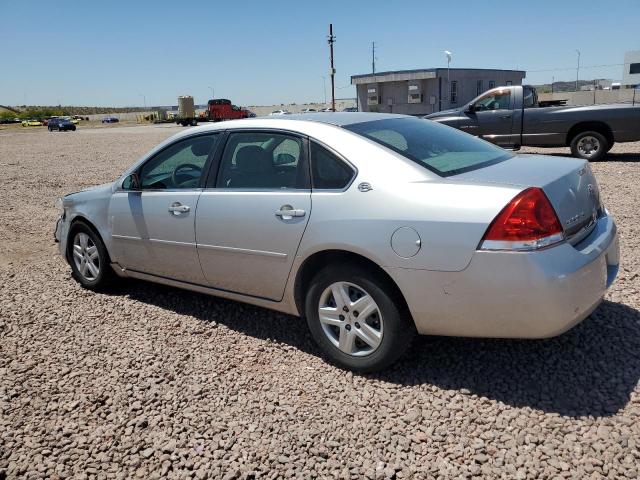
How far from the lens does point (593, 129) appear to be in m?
11.8

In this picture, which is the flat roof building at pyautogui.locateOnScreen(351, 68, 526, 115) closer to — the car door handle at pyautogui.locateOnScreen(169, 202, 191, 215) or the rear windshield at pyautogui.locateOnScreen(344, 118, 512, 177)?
the rear windshield at pyautogui.locateOnScreen(344, 118, 512, 177)

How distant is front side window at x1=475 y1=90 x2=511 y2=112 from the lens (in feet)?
41.9

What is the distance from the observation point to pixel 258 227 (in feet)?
11.5

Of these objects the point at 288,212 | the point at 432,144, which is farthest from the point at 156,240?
the point at 432,144

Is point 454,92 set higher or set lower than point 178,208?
higher

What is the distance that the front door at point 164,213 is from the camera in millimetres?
4023

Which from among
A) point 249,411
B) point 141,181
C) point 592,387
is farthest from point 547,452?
point 141,181

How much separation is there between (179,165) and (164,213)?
1.40 feet

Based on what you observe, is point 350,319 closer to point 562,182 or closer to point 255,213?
point 255,213

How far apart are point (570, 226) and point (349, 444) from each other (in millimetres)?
1638

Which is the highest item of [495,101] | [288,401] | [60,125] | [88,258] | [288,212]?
[495,101]

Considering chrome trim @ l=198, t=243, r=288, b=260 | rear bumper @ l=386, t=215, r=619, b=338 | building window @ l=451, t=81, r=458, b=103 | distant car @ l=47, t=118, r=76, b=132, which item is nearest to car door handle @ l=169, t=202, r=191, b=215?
chrome trim @ l=198, t=243, r=288, b=260

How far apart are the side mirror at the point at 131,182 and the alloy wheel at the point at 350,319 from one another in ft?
6.85

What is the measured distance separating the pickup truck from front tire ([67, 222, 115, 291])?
1035cm
